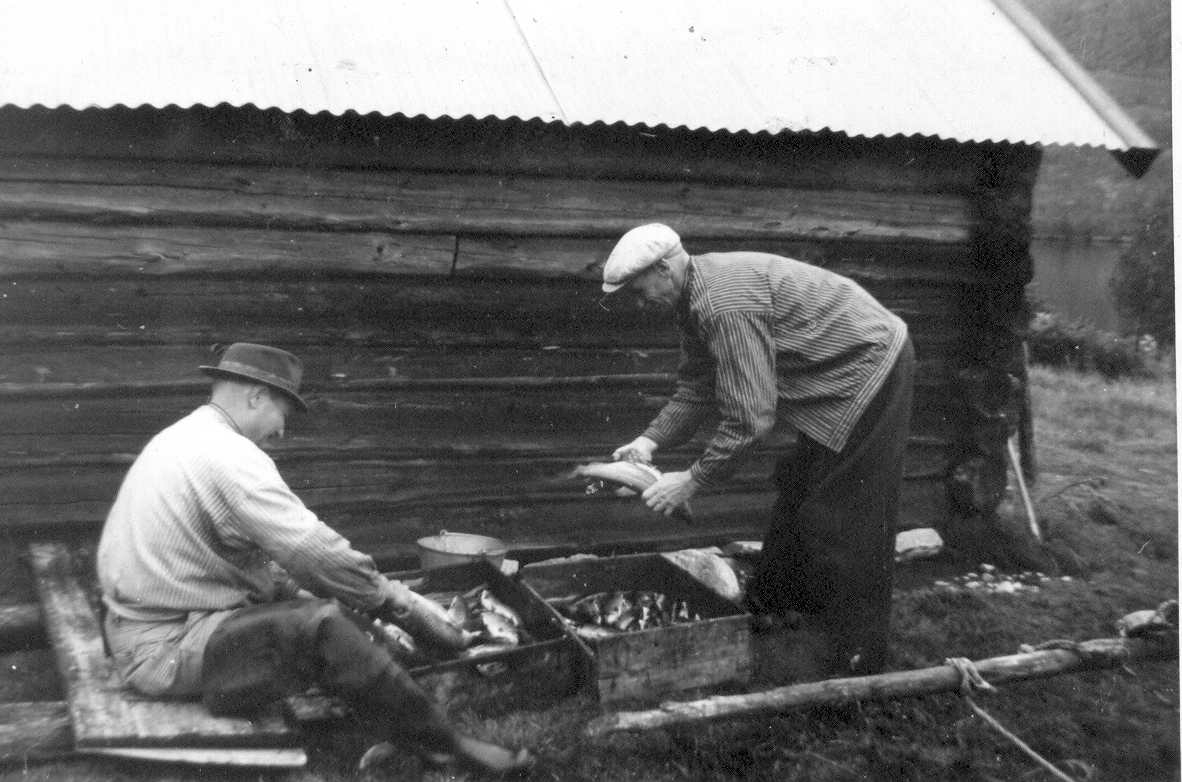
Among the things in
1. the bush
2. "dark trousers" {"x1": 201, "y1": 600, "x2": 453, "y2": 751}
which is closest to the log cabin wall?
"dark trousers" {"x1": 201, "y1": 600, "x2": 453, "y2": 751}

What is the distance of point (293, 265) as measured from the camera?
5.55m

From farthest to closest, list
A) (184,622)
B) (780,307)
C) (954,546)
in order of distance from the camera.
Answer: (954,546) < (780,307) < (184,622)

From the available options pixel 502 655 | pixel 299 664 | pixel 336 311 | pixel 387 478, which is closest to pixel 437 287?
pixel 336 311

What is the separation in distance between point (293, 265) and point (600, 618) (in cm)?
242

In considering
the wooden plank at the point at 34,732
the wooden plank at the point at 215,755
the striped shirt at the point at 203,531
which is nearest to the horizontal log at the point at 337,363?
the striped shirt at the point at 203,531

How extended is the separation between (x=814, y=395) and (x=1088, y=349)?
36.8 ft

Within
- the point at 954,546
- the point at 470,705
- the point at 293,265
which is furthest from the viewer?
the point at 954,546

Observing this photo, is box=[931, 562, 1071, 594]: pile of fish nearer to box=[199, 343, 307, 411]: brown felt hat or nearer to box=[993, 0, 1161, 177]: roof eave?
box=[993, 0, 1161, 177]: roof eave

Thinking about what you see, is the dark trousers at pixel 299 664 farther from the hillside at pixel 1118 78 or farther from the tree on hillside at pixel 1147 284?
the tree on hillside at pixel 1147 284

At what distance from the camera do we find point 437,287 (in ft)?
19.3

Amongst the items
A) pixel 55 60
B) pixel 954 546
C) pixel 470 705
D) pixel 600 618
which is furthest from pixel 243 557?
pixel 954 546

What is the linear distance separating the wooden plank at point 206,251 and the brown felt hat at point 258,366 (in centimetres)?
190

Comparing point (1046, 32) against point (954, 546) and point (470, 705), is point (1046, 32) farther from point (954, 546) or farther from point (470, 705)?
point (470, 705)

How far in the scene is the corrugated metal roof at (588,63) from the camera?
495 centimetres
